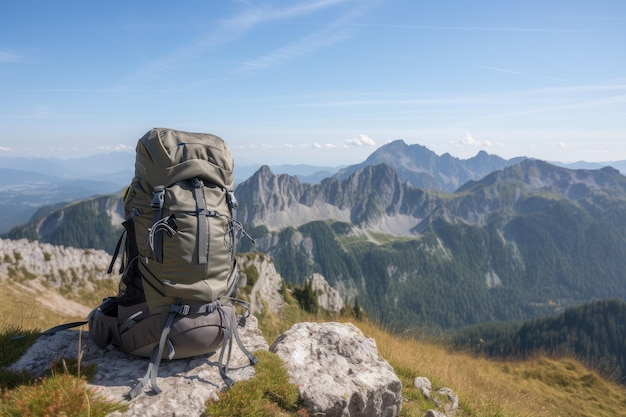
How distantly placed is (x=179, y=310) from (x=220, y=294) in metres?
0.74

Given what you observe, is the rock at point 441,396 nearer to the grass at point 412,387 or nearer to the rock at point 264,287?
the grass at point 412,387

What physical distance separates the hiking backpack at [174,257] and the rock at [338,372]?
1.23m

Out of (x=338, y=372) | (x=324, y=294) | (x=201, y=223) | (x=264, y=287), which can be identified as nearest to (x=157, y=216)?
(x=201, y=223)

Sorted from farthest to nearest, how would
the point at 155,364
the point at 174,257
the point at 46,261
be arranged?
the point at 46,261 < the point at 174,257 < the point at 155,364

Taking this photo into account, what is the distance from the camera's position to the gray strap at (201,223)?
5930mm

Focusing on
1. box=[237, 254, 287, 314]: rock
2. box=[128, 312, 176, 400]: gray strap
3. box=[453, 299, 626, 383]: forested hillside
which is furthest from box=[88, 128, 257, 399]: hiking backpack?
box=[453, 299, 626, 383]: forested hillside

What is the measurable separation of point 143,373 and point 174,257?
2.03 m

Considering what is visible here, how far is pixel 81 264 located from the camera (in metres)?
43.7

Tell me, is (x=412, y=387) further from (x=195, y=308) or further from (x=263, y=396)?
(x=195, y=308)

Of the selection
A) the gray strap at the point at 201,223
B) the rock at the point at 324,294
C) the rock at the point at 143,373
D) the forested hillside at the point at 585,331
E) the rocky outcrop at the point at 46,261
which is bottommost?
the forested hillside at the point at 585,331

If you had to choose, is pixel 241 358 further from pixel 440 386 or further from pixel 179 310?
pixel 440 386

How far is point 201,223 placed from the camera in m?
6.03

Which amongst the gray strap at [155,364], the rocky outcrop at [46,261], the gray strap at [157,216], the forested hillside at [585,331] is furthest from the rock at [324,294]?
the gray strap at [157,216]

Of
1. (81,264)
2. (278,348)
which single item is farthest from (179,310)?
(81,264)
